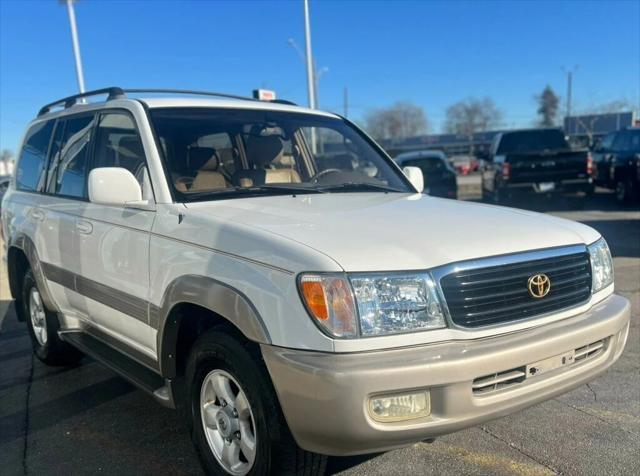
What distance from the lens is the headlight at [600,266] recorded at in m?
2.93

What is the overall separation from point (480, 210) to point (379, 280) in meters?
1.15

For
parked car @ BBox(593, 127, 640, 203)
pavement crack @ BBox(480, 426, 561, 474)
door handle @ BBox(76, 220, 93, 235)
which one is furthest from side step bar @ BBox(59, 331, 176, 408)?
parked car @ BBox(593, 127, 640, 203)

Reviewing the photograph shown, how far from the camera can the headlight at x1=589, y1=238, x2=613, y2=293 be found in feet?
9.62

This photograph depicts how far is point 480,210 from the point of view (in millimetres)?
3197

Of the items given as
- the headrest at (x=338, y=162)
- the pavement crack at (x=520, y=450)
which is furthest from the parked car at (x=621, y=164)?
the pavement crack at (x=520, y=450)

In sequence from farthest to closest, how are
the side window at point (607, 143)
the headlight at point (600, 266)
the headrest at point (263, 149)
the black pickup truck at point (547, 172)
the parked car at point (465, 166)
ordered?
the parked car at point (465, 166)
the side window at point (607, 143)
the black pickup truck at point (547, 172)
the headrest at point (263, 149)
the headlight at point (600, 266)

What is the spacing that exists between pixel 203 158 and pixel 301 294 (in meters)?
1.77

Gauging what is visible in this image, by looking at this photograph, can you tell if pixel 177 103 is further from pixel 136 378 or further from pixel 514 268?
pixel 514 268

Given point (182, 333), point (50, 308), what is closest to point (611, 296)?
point (182, 333)

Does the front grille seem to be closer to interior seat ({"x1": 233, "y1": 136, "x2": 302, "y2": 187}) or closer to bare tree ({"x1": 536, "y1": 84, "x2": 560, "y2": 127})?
interior seat ({"x1": 233, "y1": 136, "x2": 302, "y2": 187})

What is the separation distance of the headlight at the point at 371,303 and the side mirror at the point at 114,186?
1.35m

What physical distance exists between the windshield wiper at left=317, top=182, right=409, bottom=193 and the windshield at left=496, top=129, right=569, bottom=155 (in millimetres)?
10658

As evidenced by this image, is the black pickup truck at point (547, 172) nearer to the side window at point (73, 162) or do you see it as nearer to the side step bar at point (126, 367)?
the side window at point (73, 162)

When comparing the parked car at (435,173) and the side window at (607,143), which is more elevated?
the side window at (607,143)
